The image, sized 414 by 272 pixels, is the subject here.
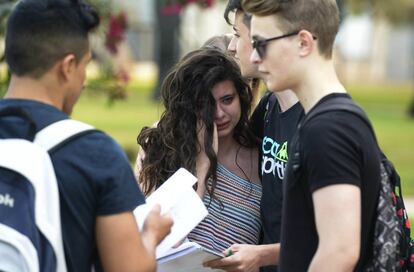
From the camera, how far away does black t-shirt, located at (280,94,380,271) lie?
2975 mm

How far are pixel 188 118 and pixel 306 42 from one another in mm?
1179

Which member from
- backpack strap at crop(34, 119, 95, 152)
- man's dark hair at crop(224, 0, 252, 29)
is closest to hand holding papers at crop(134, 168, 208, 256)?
backpack strap at crop(34, 119, 95, 152)

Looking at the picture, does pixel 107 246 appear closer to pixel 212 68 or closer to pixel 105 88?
pixel 212 68

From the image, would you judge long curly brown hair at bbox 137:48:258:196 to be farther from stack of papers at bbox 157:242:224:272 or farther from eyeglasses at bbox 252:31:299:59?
eyeglasses at bbox 252:31:299:59

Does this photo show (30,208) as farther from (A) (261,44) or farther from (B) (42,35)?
(A) (261,44)

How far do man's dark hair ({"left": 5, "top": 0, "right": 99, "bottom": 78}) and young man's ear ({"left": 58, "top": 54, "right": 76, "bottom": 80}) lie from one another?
12mm

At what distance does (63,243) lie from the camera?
2934 mm

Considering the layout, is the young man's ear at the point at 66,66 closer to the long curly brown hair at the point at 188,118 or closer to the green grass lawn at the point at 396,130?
the long curly brown hair at the point at 188,118

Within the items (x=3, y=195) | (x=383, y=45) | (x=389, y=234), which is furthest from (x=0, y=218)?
(x=383, y=45)

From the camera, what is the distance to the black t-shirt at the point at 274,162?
3.96m

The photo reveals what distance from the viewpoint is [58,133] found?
2.93m

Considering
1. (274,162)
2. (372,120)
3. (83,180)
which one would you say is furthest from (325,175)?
(372,120)

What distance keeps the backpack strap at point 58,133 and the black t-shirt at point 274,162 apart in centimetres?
116

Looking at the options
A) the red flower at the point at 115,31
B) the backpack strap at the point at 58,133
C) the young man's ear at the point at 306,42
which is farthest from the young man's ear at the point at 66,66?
the red flower at the point at 115,31
